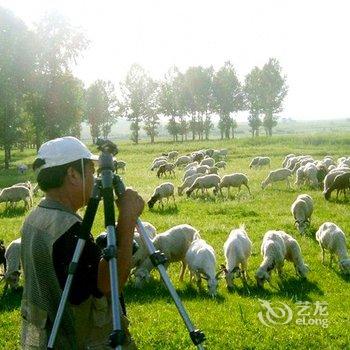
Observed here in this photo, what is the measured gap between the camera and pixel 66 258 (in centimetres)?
362

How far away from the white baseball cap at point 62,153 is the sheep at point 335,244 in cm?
1033

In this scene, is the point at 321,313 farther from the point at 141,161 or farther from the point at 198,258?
the point at 141,161

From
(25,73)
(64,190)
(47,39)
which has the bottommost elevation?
(64,190)

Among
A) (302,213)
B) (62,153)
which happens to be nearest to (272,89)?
(302,213)

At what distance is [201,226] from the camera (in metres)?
18.4

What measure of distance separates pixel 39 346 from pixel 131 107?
323 ft

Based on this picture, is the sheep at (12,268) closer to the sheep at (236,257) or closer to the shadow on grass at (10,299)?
the shadow on grass at (10,299)

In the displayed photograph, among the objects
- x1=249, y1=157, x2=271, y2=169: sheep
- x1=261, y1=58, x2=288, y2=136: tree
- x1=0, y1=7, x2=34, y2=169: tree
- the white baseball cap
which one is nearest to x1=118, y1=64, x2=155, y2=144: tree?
x1=261, y1=58, x2=288, y2=136: tree

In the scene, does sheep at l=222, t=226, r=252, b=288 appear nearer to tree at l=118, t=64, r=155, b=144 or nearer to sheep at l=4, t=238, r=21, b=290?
sheep at l=4, t=238, r=21, b=290

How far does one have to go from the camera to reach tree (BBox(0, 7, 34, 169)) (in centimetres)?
4944

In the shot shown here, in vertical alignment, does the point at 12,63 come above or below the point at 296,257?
above

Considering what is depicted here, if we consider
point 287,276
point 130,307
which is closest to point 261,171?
point 287,276

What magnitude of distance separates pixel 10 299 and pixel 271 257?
21.2 feet

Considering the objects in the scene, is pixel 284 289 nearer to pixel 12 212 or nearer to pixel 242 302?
pixel 242 302
